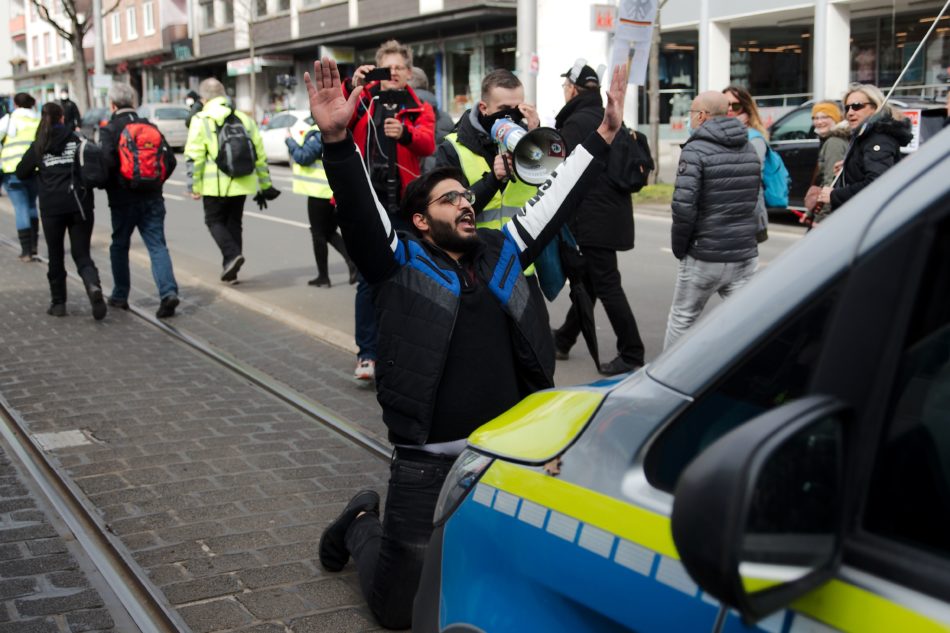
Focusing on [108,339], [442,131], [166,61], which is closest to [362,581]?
[108,339]

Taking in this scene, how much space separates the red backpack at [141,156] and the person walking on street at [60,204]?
24.2 inches

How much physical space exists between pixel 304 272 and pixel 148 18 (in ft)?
161

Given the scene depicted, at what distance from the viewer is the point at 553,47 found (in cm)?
3078

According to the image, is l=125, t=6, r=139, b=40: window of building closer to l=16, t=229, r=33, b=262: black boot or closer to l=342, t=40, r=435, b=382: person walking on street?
l=16, t=229, r=33, b=262: black boot

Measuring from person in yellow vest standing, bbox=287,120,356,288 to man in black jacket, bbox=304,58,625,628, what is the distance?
6011 millimetres

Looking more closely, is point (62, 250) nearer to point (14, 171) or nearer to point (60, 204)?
point (60, 204)

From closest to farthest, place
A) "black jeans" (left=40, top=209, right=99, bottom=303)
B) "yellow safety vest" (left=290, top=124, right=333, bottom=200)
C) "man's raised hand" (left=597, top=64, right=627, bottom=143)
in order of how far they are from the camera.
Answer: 1. "man's raised hand" (left=597, top=64, right=627, bottom=143)
2. "black jeans" (left=40, top=209, right=99, bottom=303)
3. "yellow safety vest" (left=290, top=124, right=333, bottom=200)

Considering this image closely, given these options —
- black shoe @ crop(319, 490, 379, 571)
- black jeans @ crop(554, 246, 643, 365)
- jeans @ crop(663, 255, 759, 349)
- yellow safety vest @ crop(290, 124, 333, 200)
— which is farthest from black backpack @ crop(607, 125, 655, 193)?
yellow safety vest @ crop(290, 124, 333, 200)

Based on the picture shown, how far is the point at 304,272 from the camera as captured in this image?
1183cm

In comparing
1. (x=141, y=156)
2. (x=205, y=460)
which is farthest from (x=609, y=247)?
(x=141, y=156)

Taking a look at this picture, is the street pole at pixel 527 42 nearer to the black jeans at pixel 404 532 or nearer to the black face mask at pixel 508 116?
the black face mask at pixel 508 116

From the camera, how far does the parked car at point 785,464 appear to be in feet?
4.85

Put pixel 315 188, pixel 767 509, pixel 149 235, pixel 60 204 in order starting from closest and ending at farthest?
pixel 767 509
pixel 149 235
pixel 60 204
pixel 315 188

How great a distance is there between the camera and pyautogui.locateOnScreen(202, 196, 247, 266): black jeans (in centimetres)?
1055
